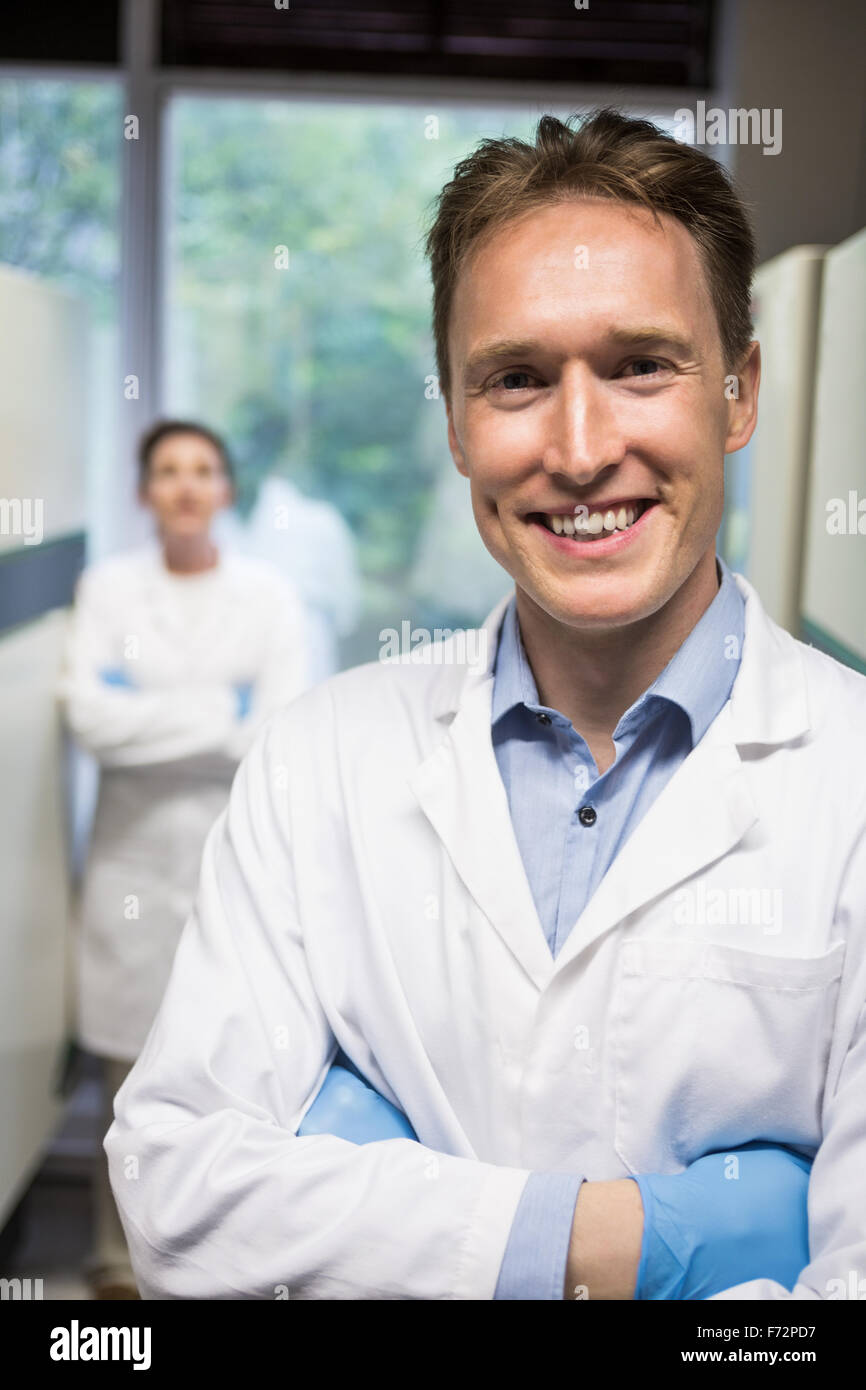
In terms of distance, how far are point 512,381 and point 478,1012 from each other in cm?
40

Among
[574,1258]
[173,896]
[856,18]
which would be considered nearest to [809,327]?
[856,18]

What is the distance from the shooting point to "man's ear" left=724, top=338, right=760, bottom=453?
84 centimetres

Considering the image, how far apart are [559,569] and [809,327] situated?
1.26ft

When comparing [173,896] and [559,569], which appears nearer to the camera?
[559,569]

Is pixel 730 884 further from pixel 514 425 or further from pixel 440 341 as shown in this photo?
pixel 440 341

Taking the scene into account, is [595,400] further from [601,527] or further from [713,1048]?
[713,1048]

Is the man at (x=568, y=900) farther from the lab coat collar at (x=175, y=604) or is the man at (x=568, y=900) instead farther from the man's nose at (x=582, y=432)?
the lab coat collar at (x=175, y=604)

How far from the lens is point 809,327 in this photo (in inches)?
40.3

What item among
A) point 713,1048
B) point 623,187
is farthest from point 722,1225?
point 623,187

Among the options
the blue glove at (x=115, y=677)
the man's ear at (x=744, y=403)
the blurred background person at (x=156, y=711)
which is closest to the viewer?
the man's ear at (x=744, y=403)

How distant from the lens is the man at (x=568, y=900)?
29.8 inches

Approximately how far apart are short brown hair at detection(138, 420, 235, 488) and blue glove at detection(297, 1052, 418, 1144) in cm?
156
